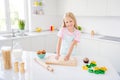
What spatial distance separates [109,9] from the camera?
3361 millimetres

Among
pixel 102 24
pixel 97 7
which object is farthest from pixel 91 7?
pixel 102 24

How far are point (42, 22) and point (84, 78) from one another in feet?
10.9

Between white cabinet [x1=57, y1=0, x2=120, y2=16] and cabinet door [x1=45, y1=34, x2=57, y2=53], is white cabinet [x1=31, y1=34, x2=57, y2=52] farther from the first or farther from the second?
white cabinet [x1=57, y1=0, x2=120, y2=16]

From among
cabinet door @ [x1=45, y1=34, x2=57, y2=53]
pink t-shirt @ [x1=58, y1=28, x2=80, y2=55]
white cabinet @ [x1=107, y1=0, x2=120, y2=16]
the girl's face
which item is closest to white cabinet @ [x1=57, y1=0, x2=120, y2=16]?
white cabinet @ [x1=107, y1=0, x2=120, y2=16]

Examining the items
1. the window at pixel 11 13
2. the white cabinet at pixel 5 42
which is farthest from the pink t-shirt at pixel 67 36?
the window at pixel 11 13

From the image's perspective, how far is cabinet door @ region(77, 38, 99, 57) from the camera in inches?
136

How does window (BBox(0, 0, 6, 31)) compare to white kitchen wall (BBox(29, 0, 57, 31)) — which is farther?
white kitchen wall (BBox(29, 0, 57, 31))

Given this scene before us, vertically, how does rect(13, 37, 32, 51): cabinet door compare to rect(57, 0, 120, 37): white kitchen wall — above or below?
→ below

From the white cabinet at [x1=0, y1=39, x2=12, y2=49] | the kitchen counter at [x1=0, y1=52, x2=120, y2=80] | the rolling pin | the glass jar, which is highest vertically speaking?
the glass jar

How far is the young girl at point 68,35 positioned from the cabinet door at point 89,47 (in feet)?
4.51

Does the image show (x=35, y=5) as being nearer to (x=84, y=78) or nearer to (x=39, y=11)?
(x=39, y=11)

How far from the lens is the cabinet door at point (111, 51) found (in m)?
3.13

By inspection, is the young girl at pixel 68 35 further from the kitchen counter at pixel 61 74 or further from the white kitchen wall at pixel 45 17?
the white kitchen wall at pixel 45 17

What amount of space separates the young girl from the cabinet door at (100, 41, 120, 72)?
1.32 meters
